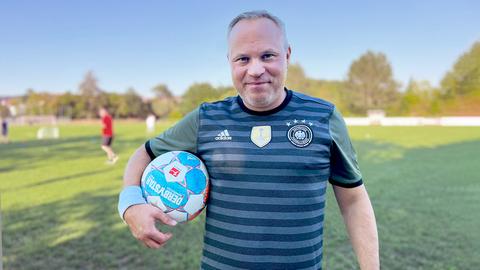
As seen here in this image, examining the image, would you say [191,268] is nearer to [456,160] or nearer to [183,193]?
[183,193]

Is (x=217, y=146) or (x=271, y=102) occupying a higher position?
(x=271, y=102)

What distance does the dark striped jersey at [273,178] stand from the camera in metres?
1.52

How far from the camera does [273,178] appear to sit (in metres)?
1.53

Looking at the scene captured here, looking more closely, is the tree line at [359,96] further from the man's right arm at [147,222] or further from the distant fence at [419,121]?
the man's right arm at [147,222]

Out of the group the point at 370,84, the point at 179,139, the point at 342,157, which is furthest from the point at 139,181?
the point at 370,84

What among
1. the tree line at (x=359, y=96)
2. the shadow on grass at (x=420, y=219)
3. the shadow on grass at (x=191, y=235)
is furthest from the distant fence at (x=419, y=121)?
the shadow on grass at (x=191, y=235)

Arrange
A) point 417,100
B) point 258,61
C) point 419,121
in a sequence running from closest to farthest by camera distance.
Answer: point 258,61 < point 419,121 < point 417,100

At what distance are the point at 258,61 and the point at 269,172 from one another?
0.47m

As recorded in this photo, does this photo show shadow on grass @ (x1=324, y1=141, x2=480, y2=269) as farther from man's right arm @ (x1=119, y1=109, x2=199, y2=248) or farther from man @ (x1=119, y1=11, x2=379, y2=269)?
man's right arm @ (x1=119, y1=109, x2=199, y2=248)

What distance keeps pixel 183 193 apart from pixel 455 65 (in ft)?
180

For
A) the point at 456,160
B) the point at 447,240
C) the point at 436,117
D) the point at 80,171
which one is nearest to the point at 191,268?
the point at 447,240

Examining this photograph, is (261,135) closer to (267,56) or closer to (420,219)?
(267,56)

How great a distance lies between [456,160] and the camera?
1221 cm

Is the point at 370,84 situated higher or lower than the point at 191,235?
higher
